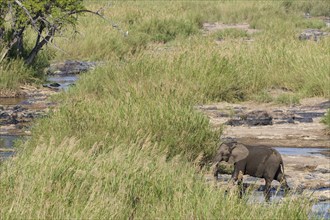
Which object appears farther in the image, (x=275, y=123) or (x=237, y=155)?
(x=275, y=123)

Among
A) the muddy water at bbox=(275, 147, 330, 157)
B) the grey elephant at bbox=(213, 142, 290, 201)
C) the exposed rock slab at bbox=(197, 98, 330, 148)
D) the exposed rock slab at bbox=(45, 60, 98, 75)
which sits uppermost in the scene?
the grey elephant at bbox=(213, 142, 290, 201)

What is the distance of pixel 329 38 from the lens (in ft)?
75.7

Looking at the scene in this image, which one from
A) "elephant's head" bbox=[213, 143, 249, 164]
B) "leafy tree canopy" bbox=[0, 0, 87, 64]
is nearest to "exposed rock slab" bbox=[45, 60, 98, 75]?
"leafy tree canopy" bbox=[0, 0, 87, 64]

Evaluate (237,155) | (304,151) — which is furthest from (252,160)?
(304,151)

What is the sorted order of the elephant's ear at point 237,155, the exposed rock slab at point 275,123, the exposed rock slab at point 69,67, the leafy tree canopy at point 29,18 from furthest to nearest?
the exposed rock slab at point 69,67
the leafy tree canopy at point 29,18
the exposed rock slab at point 275,123
the elephant's ear at point 237,155

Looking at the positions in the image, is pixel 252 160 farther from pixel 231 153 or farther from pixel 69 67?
pixel 69 67

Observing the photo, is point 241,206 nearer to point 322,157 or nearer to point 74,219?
point 74,219

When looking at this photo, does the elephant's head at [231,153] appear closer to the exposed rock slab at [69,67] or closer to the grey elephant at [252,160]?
the grey elephant at [252,160]

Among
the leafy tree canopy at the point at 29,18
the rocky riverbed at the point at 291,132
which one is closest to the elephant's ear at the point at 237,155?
the rocky riverbed at the point at 291,132

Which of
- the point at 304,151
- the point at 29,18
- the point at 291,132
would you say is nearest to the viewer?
the point at 304,151

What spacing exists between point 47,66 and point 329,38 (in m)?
7.72

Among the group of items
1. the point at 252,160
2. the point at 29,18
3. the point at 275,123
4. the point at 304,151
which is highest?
the point at 29,18

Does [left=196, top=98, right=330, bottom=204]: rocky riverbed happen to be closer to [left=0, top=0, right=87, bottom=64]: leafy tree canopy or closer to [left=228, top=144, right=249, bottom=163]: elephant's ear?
[left=228, top=144, right=249, bottom=163]: elephant's ear

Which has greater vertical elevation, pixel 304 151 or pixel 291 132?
pixel 304 151
